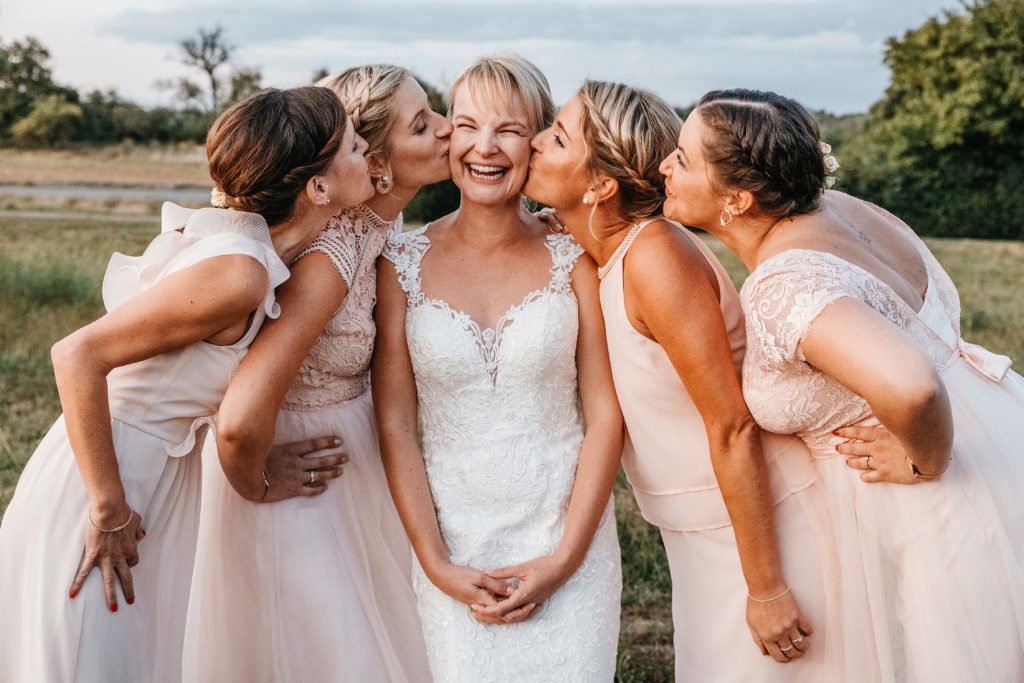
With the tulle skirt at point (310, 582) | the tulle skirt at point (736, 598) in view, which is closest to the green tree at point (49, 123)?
the tulle skirt at point (310, 582)

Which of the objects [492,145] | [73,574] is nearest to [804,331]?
[492,145]

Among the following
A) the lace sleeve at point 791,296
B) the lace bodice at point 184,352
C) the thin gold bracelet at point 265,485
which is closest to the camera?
the lace sleeve at point 791,296

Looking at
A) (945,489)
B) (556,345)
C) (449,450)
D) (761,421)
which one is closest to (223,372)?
(449,450)

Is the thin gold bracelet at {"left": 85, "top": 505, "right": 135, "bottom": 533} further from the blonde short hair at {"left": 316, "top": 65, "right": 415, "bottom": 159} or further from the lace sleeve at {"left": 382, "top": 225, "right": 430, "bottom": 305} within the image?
the blonde short hair at {"left": 316, "top": 65, "right": 415, "bottom": 159}

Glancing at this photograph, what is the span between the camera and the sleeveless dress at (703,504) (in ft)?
10.3

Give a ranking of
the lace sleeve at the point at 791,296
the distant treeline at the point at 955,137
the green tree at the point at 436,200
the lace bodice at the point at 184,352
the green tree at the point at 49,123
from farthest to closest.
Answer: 1. the distant treeline at the point at 955,137
2. the green tree at the point at 49,123
3. the green tree at the point at 436,200
4. the lace bodice at the point at 184,352
5. the lace sleeve at the point at 791,296

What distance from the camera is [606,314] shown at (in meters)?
3.40

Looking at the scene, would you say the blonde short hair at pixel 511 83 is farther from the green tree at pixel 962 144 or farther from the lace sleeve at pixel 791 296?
the green tree at pixel 962 144

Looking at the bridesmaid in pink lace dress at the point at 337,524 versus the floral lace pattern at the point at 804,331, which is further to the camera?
the bridesmaid in pink lace dress at the point at 337,524

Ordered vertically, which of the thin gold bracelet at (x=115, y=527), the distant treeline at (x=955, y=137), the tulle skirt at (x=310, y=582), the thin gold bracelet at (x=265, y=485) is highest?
the thin gold bracelet at (x=115, y=527)

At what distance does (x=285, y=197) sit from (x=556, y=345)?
3.31 feet

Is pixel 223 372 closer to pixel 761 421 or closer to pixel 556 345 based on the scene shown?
pixel 556 345

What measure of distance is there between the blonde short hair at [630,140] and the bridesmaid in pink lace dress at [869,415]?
20cm

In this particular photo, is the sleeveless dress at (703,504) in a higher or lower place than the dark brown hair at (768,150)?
lower
